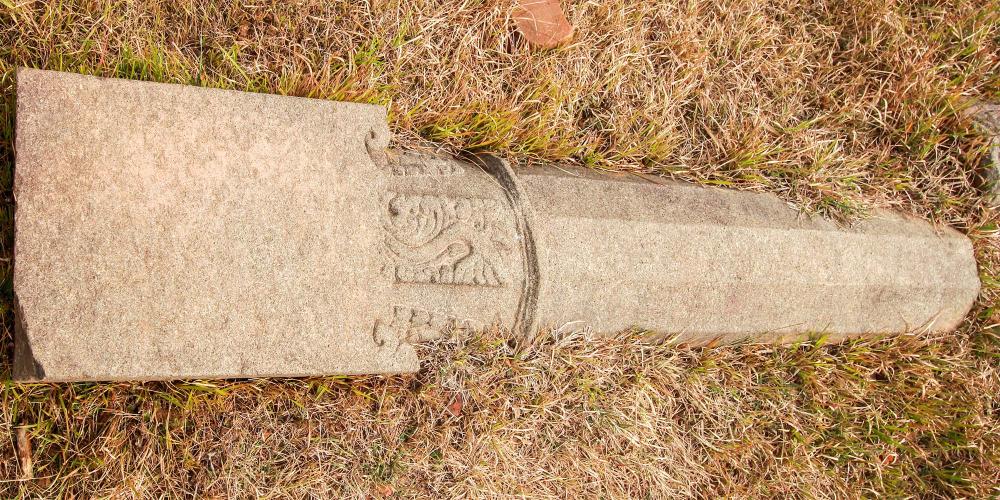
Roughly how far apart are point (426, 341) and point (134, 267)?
0.76 meters

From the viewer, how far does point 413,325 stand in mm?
2168

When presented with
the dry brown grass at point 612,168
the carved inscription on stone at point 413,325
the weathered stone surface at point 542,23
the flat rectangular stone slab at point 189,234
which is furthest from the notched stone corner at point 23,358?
the weathered stone surface at point 542,23

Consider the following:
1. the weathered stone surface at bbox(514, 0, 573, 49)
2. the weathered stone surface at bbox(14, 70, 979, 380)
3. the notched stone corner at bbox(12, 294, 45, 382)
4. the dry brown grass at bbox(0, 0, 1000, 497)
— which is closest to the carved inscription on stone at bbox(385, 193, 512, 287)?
the weathered stone surface at bbox(14, 70, 979, 380)

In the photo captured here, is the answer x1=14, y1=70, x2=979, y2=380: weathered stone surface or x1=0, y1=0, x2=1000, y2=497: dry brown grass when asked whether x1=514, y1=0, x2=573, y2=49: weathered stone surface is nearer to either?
x1=0, y1=0, x2=1000, y2=497: dry brown grass

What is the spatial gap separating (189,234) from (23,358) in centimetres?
43

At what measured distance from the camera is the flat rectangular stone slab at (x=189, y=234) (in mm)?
1791

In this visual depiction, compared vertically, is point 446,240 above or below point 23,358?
above

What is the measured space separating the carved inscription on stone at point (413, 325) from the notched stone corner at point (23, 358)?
2.39 ft

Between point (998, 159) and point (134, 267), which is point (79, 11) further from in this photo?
point (998, 159)

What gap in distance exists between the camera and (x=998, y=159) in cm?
310

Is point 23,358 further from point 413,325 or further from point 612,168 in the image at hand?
point 612,168

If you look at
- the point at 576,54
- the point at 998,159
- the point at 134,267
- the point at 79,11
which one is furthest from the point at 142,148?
the point at 998,159

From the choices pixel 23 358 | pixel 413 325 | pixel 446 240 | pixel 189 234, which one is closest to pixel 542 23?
pixel 446 240

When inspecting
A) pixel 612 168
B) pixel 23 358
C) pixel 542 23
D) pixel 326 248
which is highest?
pixel 542 23
